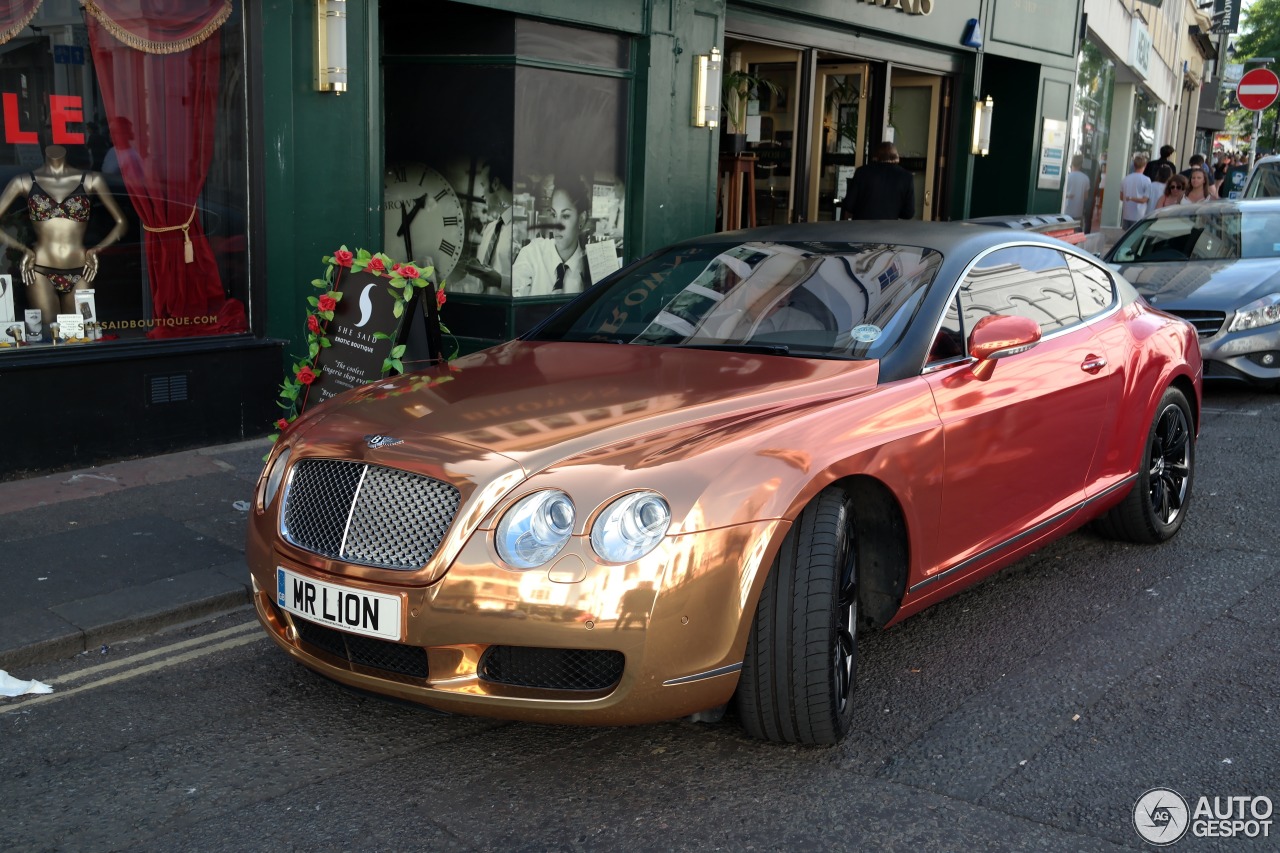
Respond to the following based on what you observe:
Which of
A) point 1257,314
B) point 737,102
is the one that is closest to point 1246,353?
point 1257,314

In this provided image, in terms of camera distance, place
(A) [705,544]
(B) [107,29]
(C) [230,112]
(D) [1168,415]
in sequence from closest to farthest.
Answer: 1. (A) [705,544]
2. (D) [1168,415]
3. (B) [107,29]
4. (C) [230,112]

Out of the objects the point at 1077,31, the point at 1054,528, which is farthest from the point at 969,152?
the point at 1054,528

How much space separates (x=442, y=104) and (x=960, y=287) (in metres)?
5.90

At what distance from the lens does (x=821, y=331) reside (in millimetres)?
4387

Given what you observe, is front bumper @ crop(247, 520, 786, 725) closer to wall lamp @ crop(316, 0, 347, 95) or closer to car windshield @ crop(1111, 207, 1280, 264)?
wall lamp @ crop(316, 0, 347, 95)

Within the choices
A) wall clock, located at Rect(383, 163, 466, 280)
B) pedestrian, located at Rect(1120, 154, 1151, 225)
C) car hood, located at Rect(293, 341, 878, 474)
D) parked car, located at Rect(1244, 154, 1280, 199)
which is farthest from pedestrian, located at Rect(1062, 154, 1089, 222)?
car hood, located at Rect(293, 341, 878, 474)

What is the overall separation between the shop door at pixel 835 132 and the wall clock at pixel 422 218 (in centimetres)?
584

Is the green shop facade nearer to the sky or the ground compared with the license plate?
nearer to the sky

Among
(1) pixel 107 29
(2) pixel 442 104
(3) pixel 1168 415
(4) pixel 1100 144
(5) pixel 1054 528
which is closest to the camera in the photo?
(5) pixel 1054 528

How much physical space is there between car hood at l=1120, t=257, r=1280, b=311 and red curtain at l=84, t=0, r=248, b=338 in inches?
279

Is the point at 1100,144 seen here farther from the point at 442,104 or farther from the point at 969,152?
the point at 442,104

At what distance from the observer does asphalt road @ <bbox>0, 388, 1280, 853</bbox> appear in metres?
3.28

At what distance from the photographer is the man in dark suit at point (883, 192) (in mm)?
12562

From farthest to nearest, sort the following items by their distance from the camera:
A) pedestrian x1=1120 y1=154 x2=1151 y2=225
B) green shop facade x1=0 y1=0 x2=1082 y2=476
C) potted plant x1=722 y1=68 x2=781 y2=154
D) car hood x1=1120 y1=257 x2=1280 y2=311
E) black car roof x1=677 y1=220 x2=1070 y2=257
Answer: pedestrian x1=1120 y1=154 x2=1151 y2=225
potted plant x1=722 y1=68 x2=781 y2=154
car hood x1=1120 y1=257 x2=1280 y2=311
green shop facade x1=0 y1=0 x2=1082 y2=476
black car roof x1=677 y1=220 x2=1070 y2=257
